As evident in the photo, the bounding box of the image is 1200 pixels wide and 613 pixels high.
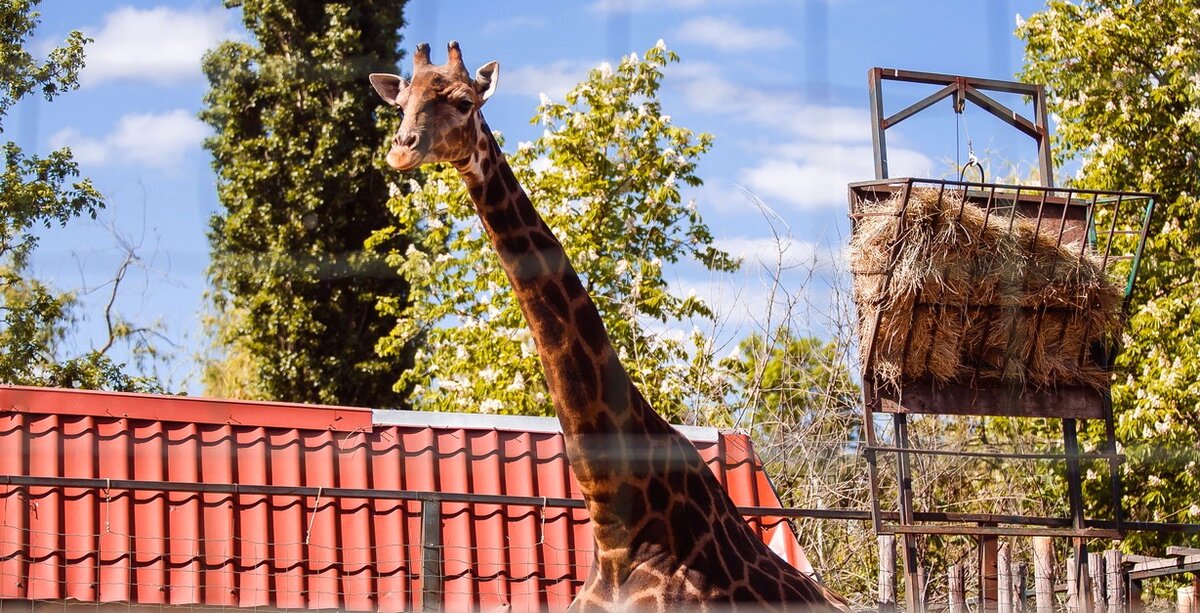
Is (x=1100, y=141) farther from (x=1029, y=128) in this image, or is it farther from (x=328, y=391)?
(x=328, y=391)

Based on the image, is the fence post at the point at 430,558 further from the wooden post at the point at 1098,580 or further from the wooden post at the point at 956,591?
the wooden post at the point at 1098,580

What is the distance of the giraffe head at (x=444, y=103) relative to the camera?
353 centimetres

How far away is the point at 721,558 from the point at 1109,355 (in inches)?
111

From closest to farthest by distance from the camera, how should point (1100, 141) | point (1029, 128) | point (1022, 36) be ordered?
point (1029, 128), point (1100, 141), point (1022, 36)

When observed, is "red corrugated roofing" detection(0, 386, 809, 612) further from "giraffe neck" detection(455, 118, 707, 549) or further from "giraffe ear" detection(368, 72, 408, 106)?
"giraffe ear" detection(368, 72, 408, 106)

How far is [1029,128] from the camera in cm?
614

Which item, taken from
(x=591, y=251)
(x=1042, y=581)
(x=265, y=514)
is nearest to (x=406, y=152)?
(x=265, y=514)

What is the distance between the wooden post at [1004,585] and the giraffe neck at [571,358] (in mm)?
2223

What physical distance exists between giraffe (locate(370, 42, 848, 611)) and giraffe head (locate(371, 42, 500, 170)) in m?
0.01

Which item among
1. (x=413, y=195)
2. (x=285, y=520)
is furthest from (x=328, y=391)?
(x=285, y=520)

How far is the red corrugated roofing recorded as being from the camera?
577cm

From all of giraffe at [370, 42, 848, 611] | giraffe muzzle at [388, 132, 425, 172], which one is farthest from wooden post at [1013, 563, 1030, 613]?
giraffe muzzle at [388, 132, 425, 172]

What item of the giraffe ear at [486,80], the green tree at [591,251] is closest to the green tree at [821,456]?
the green tree at [591,251]

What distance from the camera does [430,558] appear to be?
183 inches
